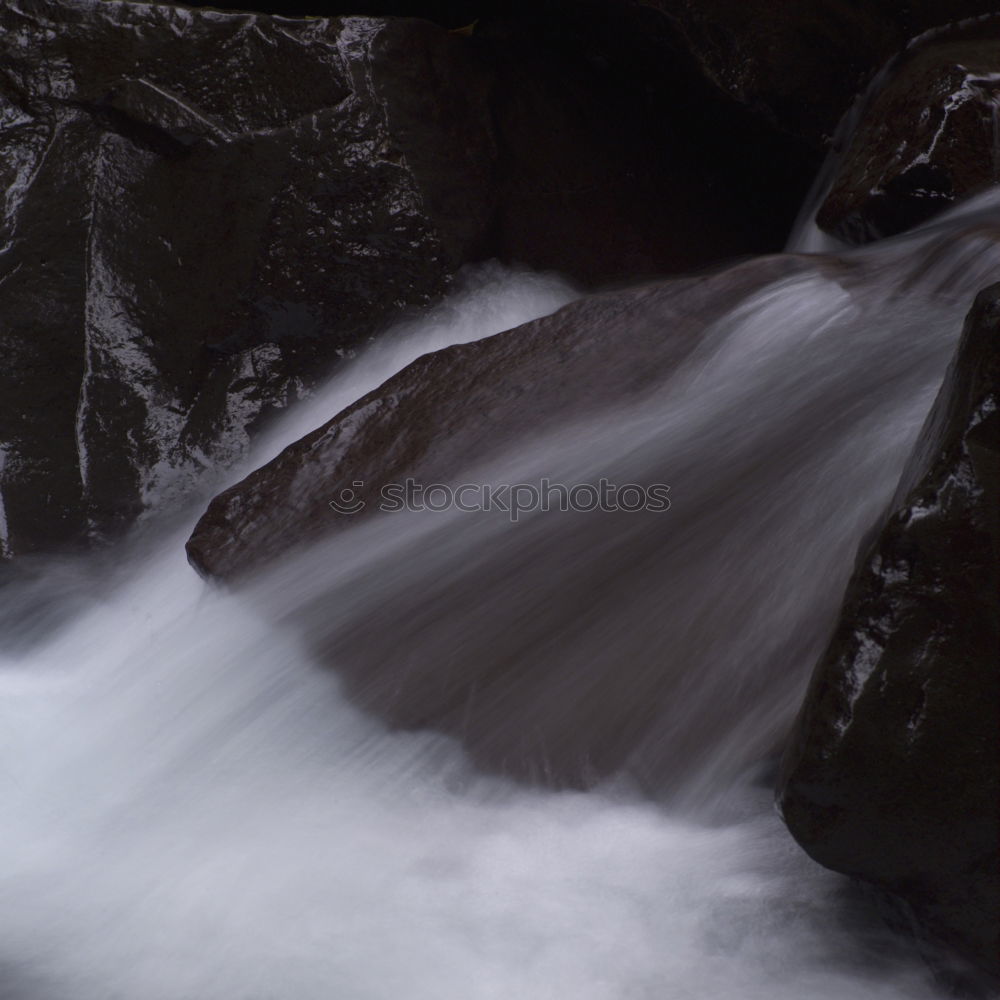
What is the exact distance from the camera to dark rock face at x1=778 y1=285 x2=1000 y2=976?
136 cm

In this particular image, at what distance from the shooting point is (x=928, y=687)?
4.45 ft

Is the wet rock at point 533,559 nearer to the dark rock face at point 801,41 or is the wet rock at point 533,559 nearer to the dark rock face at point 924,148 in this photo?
the dark rock face at point 924,148

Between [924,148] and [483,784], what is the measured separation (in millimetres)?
1821

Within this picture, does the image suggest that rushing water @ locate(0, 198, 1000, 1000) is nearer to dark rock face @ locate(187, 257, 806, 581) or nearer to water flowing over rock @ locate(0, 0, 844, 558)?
dark rock face @ locate(187, 257, 806, 581)

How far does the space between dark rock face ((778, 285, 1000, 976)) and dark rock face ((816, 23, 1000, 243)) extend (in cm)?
145

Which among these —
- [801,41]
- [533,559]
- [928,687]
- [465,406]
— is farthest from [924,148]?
[928,687]

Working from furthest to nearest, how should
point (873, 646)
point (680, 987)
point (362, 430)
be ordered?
point (362, 430) → point (680, 987) → point (873, 646)

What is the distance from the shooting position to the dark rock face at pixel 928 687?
1.36m

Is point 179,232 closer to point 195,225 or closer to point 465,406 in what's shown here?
point 195,225

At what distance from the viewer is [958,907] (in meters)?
1.44

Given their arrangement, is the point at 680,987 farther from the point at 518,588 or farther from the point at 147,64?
the point at 147,64

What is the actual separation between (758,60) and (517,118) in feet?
2.19

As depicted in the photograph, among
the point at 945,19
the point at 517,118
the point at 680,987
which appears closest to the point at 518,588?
the point at 680,987

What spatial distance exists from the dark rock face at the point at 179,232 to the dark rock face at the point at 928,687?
6.29 ft
